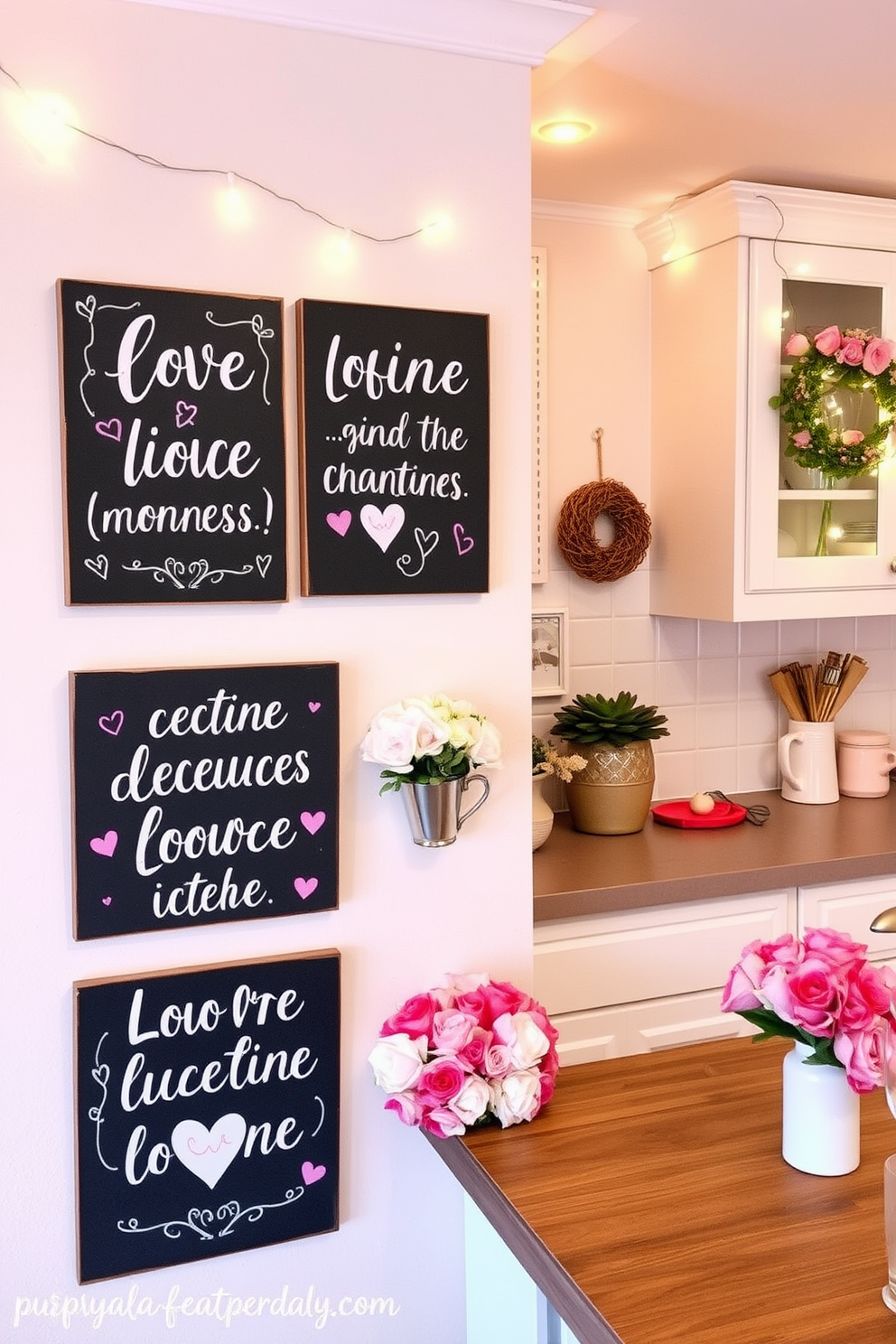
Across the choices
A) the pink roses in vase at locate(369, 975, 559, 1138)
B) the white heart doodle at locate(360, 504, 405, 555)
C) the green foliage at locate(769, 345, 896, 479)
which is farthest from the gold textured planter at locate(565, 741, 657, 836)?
the white heart doodle at locate(360, 504, 405, 555)

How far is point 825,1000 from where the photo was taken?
1.37 m

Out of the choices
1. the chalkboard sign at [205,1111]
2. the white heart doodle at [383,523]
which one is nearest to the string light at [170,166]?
the white heart doodle at [383,523]

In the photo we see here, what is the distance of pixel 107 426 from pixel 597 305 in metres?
1.54

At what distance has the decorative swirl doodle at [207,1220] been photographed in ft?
5.37

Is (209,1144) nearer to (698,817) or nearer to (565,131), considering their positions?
(698,817)

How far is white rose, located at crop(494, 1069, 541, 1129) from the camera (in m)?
1.63

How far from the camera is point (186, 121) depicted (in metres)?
1.58

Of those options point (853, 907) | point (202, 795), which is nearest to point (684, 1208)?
point (202, 795)

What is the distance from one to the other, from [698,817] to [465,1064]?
1.22 metres

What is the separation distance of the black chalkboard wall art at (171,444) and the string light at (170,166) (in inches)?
6.2

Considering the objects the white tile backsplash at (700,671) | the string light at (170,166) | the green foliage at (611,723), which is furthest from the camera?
the white tile backsplash at (700,671)

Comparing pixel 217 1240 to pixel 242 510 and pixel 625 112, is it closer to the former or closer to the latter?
pixel 242 510

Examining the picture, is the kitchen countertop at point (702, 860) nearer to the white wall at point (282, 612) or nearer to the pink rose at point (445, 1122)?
the white wall at point (282, 612)

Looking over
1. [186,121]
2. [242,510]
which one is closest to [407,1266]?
[242,510]
